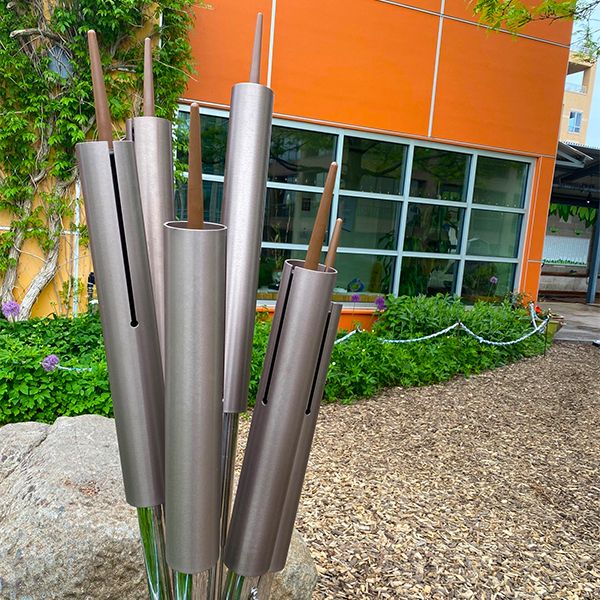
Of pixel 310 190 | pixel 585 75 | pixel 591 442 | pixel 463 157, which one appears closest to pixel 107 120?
pixel 591 442

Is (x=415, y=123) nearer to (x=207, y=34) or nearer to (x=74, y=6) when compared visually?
(x=207, y=34)

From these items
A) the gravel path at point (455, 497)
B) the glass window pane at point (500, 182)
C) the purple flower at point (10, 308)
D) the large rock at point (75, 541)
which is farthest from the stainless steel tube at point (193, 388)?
the glass window pane at point (500, 182)

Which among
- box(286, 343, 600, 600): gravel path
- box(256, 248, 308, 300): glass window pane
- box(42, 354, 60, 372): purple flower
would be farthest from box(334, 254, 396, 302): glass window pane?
box(42, 354, 60, 372): purple flower

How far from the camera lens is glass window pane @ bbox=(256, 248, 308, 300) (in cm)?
726

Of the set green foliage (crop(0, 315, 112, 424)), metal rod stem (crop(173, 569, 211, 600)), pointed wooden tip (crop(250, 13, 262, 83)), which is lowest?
green foliage (crop(0, 315, 112, 424))

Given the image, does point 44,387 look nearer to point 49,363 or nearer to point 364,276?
point 49,363

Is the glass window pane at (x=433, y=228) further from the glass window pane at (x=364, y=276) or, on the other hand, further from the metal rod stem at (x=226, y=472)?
the metal rod stem at (x=226, y=472)

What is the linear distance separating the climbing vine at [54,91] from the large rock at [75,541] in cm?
414

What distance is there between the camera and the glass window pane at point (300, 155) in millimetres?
7266

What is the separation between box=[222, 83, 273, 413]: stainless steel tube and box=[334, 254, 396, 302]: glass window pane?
6672 millimetres

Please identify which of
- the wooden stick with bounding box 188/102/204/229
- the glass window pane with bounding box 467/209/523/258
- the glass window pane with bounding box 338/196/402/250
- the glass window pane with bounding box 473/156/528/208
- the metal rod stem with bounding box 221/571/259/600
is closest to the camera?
the wooden stick with bounding box 188/102/204/229

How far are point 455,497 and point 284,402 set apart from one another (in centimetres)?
308

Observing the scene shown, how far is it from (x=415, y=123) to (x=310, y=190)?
179cm

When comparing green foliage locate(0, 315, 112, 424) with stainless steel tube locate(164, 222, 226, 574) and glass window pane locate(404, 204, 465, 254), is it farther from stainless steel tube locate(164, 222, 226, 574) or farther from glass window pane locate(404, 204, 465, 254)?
glass window pane locate(404, 204, 465, 254)
